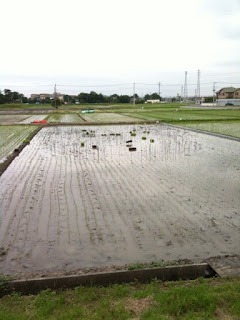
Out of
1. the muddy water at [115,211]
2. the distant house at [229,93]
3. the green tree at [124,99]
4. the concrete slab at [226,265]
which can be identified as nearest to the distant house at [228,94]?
the distant house at [229,93]

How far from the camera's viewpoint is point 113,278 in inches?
128

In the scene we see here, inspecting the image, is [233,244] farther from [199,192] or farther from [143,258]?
[199,192]

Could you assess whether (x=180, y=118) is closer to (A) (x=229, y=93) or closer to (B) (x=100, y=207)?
(B) (x=100, y=207)

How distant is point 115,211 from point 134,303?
266 centimetres

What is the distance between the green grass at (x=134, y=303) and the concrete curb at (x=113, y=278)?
122 millimetres

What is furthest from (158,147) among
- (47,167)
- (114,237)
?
(114,237)

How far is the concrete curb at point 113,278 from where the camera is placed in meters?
3.14

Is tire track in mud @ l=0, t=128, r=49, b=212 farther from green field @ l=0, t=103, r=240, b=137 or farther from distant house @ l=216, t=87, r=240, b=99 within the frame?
distant house @ l=216, t=87, r=240, b=99

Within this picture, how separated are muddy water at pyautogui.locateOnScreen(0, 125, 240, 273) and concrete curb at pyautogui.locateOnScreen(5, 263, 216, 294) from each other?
1.30 ft

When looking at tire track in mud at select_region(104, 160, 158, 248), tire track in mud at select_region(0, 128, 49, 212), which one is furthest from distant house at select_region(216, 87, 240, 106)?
tire track in mud at select_region(104, 160, 158, 248)

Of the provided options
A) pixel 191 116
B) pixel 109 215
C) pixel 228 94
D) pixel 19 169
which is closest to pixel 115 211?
pixel 109 215

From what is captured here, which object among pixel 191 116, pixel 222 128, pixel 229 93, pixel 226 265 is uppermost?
pixel 229 93

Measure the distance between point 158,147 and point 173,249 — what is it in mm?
9143

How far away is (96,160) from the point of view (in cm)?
1020
